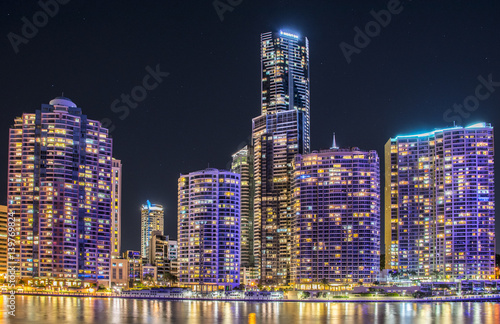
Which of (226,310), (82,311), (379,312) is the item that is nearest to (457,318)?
(379,312)

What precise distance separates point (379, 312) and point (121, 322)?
57975mm

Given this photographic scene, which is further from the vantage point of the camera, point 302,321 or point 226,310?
point 226,310

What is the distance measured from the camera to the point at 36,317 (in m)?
132

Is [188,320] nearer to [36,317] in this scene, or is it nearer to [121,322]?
[121,322]

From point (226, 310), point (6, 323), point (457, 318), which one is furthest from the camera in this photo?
point (226, 310)

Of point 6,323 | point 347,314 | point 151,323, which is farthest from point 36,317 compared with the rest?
point 347,314

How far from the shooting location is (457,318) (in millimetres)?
139625

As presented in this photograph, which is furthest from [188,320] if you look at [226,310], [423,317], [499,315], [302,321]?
[499,315]

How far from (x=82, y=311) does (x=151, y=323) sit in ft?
99.4

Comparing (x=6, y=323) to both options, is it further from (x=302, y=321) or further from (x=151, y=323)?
(x=302, y=321)

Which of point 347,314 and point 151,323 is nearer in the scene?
point 151,323

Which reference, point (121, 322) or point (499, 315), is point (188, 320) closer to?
point (121, 322)

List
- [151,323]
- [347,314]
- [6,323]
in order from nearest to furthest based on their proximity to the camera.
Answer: [6,323] → [151,323] → [347,314]

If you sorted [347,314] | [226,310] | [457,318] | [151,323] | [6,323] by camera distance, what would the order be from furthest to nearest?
[226,310] < [347,314] < [457,318] < [151,323] < [6,323]
